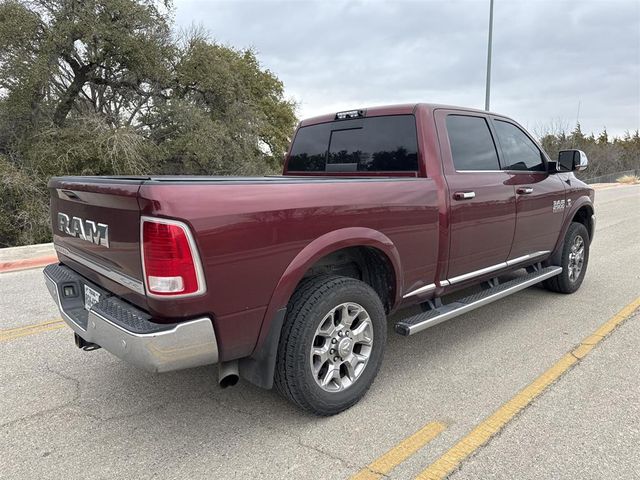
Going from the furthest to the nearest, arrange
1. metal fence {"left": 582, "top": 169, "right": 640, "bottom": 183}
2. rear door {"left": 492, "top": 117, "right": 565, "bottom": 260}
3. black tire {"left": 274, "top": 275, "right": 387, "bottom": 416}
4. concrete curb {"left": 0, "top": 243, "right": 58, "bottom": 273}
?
1. metal fence {"left": 582, "top": 169, "right": 640, "bottom": 183}
2. concrete curb {"left": 0, "top": 243, "right": 58, "bottom": 273}
3. rear door {"left": 492, "top": 117, "right": 565, "bottom": 260}
4. black tire {"left": 274, "top": 275, "right": 387, "bottom": 416}

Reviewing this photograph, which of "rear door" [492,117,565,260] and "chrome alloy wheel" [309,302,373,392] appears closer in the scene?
"chrome alloy wheel" [309,302,373,392]

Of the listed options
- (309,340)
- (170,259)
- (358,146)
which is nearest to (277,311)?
(309,340)

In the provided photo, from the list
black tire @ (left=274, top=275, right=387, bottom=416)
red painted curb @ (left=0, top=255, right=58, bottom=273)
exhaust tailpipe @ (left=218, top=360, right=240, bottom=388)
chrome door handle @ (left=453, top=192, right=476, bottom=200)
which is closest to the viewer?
exhaust tailpipe @ (left=218, top=360, right=240, bottom=388)

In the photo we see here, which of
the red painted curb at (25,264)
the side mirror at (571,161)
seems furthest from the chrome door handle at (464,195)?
the red painted curb at (25,264)

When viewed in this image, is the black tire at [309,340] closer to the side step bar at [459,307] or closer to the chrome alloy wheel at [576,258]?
the side step bar at [459,307]

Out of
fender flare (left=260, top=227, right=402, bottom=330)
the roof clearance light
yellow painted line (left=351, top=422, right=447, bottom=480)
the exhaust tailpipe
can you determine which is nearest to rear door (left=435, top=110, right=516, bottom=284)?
the roof clearance light

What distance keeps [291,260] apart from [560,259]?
3.80 metres

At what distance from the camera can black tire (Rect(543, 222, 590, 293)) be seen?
5320 mm

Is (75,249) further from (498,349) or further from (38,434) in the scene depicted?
(498,349)

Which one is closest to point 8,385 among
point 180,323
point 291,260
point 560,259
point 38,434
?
point 38,434

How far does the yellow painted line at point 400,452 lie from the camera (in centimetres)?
246

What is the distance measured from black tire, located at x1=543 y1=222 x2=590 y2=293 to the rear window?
2.64 meters

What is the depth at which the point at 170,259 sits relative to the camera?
7.50ft

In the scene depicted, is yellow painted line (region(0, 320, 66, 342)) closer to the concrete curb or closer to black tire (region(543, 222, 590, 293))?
the concrete curb
